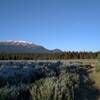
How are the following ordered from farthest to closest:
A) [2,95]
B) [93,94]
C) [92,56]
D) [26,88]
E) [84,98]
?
[92,56] < [93,94] < [84,98] < [26,88] < [2,95]

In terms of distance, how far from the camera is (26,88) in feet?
48.5

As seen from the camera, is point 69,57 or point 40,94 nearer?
point 40,94

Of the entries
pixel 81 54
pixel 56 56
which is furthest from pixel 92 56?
pixel 56 56

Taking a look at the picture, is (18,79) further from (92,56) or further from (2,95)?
(92,56)

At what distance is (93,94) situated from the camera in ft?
61.4

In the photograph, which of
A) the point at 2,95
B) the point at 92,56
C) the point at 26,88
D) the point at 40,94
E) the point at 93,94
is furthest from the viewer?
the point at 92,56

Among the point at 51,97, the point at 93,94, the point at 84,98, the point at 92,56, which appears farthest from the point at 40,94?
the point at 92,56

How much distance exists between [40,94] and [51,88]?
2.27ft

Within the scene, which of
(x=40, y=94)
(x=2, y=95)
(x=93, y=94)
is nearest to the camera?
(x=2, y=95)

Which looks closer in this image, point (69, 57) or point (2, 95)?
point (2, 95)

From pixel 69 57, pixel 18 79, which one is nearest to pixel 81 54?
pixel 69 57

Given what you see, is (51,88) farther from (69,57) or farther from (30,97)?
(69,57)

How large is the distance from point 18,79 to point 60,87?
19.2 feet

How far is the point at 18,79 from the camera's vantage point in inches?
774
